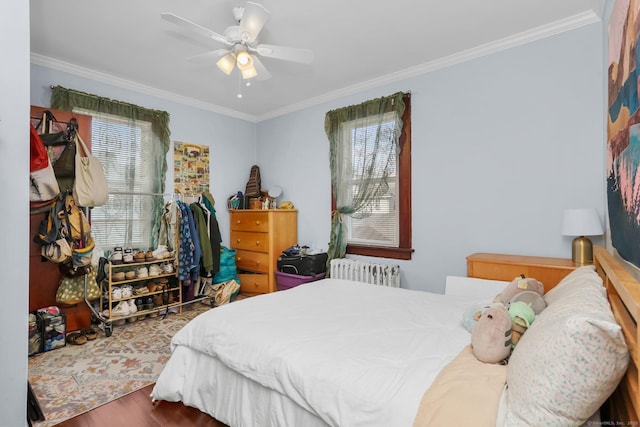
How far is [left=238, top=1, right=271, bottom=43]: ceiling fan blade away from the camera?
1.95 meters

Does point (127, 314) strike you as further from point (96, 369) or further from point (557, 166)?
point (557, 166)

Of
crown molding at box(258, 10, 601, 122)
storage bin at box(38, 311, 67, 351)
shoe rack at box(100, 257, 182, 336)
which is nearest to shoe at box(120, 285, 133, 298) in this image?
shoe rack at box(100, 257, 182, 336)

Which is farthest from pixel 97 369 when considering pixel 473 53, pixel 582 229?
pixel 473 53

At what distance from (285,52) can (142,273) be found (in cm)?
264

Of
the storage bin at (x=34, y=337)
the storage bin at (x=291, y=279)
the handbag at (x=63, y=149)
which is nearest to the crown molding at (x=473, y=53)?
the storage bin at (x=291, y=279)

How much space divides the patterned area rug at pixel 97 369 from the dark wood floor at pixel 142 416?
0.28 feet

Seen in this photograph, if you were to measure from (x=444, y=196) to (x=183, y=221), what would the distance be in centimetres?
281

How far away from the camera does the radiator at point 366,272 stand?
3391mm

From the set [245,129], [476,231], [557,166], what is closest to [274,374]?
[476,231]

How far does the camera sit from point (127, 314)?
325cm

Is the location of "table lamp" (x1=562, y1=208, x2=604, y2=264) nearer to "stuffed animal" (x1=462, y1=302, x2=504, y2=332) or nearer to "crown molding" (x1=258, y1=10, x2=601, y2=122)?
"stuffed animal" (x1=462, y1=302, x2=504, y2=332)

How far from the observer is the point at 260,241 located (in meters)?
4.23

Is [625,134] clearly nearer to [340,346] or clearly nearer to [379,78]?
[340,346]

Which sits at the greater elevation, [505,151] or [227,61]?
[227,61]
